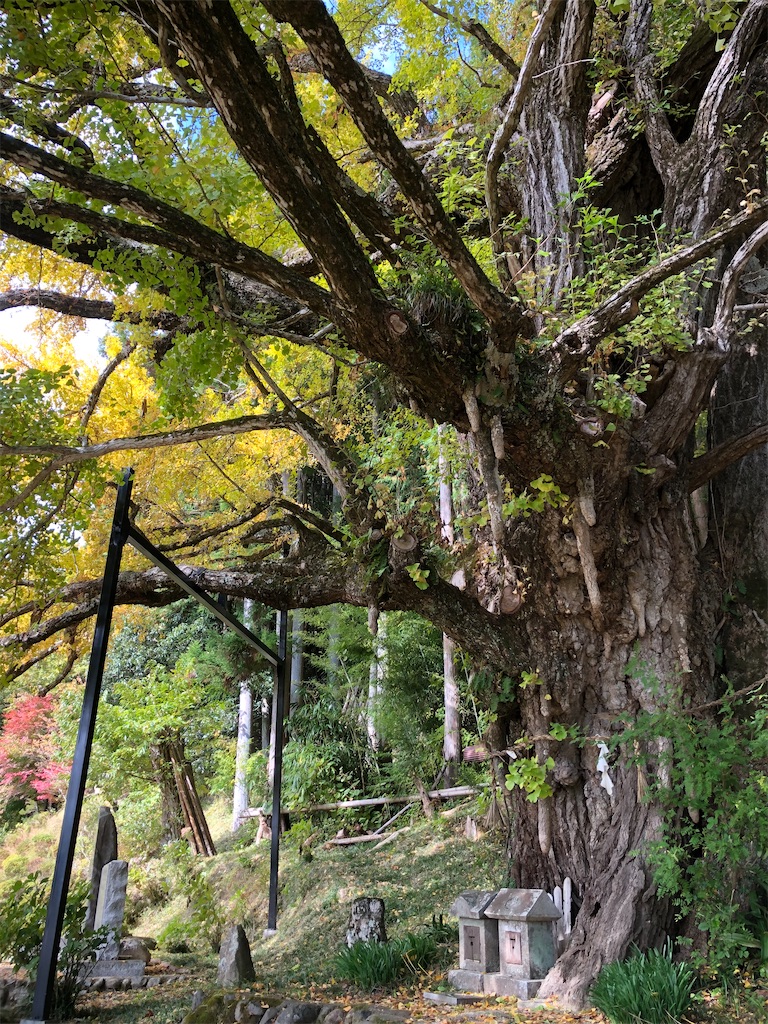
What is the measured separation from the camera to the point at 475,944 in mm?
4969

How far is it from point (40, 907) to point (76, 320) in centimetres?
576

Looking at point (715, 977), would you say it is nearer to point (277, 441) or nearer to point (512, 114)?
point (512, 114)

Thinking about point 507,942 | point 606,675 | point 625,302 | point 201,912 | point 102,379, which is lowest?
point 201,912

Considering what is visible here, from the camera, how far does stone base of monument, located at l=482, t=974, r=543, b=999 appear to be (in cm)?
451

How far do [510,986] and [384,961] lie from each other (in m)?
1.01

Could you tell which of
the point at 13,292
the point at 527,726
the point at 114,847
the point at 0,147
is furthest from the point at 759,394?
the point at 114,847

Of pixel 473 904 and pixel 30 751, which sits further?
pixel 30 751

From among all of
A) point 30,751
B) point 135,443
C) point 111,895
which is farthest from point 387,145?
point 30,751

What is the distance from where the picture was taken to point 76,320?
8.03 m

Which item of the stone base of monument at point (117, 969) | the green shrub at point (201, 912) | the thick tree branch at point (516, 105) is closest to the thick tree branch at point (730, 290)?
the thick tree branch at point (516, 105)

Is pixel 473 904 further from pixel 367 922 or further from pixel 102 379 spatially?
pixel 102 379

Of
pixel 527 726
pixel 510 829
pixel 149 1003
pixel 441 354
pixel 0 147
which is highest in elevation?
pixel 0 147

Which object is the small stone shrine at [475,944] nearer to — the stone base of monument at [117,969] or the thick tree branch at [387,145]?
the stone base of monument at [117,969]

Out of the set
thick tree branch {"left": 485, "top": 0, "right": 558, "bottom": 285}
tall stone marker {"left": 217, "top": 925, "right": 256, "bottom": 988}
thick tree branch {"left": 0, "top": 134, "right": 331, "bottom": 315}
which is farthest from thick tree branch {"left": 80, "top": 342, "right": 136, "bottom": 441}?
tall stone marker {"left": 217, "top": 925, "right": 256, "bottom": 988}
